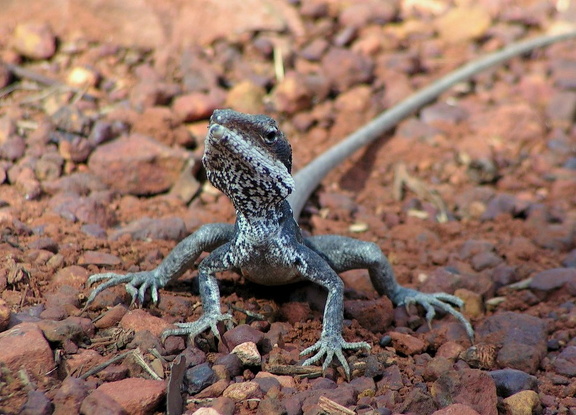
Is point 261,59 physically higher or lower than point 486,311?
higher

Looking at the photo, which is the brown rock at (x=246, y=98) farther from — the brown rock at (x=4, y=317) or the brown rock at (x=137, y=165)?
the brown rock at (x=4, y=317)

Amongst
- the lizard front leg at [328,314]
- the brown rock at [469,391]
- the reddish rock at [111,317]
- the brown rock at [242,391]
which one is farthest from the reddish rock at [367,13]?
the brown rock at [242,391]

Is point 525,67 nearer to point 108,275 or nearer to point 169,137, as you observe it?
point 169,137

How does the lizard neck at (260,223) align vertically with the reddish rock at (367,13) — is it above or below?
below

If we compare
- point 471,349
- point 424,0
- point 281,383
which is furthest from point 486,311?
point 424,0

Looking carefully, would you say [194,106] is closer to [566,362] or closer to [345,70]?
[345,70]

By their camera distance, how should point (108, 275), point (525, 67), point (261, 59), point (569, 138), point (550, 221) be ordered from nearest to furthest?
point (108, 275) → point (550, 221) → point (569, 138) → point (261, 59) → point (525, 67)
